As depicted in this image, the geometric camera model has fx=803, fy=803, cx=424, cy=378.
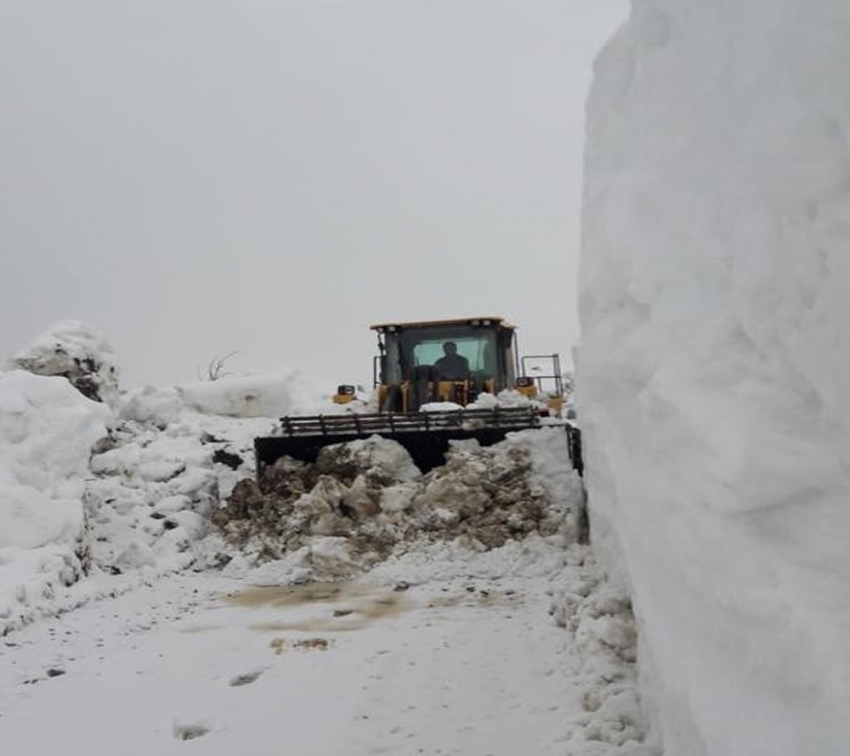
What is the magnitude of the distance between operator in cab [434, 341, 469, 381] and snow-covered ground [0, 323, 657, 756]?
2.70m

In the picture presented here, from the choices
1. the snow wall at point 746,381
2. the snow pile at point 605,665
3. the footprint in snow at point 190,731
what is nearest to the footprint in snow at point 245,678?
the footprint in snow at point 190,731

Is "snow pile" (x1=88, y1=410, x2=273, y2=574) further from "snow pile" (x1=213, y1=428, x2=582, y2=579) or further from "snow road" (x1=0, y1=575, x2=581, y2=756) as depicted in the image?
"snow road" (x1=0, y1=575, x2=581, y2=756)

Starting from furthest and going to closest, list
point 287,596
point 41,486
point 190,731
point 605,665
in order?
point 41,486, point 287,596, point 605,665, point 190,731

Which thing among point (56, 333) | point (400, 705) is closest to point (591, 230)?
point (400, 705)

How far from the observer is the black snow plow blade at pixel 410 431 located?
9078 mm

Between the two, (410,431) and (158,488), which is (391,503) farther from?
(158,488)

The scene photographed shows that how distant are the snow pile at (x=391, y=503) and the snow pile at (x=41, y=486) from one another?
158 centimetres

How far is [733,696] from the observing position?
5.86 ft

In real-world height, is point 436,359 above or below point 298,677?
above

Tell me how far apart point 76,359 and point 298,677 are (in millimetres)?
8021

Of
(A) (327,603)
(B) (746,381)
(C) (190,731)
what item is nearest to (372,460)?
(A) (327,603)

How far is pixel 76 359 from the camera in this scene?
11.1 m

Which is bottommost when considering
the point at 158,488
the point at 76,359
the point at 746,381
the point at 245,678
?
the point at 245,678

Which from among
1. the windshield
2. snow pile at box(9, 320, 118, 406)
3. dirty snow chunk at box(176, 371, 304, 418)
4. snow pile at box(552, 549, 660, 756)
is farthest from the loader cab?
snow pile at box(552, 549, 660, 756)
